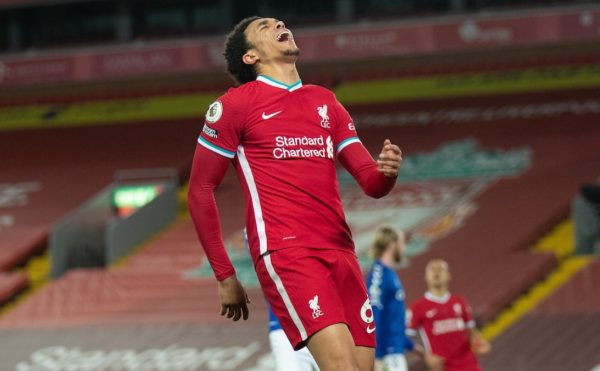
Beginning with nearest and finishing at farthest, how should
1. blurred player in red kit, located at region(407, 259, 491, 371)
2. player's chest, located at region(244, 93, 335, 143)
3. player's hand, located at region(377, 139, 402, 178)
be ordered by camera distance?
player's hand, located at region(377, 139, 402, 178) → player's chest, located at region(244, 93, 335, 143) → blurred player in red kit, located at region(407, 259, 491, 371)

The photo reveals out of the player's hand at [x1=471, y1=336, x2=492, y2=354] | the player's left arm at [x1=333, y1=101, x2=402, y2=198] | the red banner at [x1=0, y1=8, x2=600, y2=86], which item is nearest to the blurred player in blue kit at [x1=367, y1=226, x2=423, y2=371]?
the player's hand at [x1=471, y1=336, x2=492, y2=354]

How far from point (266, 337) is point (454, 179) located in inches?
255

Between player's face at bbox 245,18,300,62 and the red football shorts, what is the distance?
880 millimetres

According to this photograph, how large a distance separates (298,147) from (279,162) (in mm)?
102

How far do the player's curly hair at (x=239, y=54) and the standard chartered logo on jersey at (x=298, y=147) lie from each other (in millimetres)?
413

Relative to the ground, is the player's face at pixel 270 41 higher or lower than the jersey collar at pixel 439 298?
higher

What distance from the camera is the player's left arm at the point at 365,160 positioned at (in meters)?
4.79

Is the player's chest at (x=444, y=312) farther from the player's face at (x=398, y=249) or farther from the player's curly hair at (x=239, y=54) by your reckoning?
the player's curly hair at (x=239, y=54)

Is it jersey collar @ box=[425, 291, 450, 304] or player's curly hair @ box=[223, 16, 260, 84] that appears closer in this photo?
player's curly hair @ box=[223, 16, 260, 84]

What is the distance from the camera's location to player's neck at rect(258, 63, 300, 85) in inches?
204

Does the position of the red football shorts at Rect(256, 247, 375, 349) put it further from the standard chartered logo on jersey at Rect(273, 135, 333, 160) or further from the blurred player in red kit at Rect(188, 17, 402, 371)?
the standard chartered logo on jersey at Rect(273, 135, 333, 160)

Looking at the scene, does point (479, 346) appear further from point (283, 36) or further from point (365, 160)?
point (283, 36)

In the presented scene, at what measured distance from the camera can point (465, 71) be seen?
2462 cm

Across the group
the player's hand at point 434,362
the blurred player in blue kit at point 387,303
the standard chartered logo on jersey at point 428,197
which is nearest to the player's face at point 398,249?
the blurred player in blue kit at point 387,303
